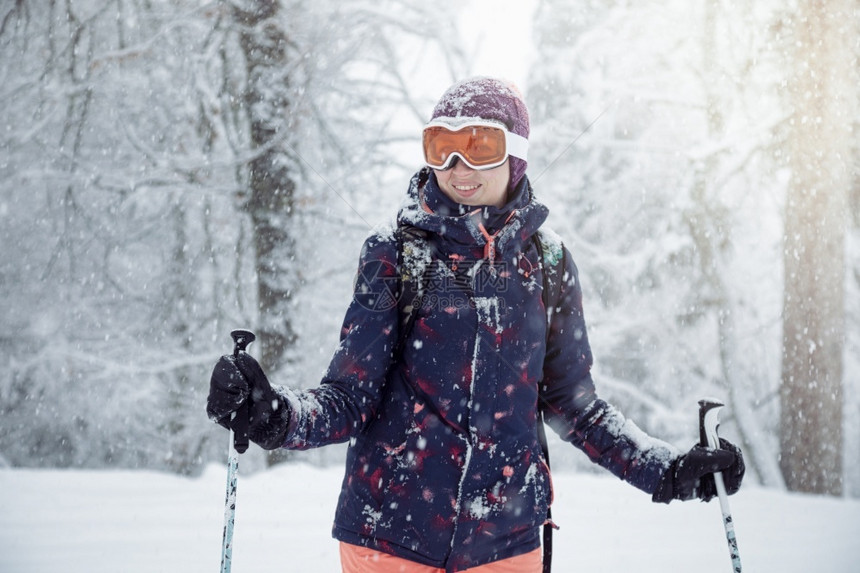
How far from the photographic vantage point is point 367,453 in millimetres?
1807

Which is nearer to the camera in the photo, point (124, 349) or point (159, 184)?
point (159, 184)

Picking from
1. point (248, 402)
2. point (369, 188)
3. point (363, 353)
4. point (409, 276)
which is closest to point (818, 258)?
point (369, 188)

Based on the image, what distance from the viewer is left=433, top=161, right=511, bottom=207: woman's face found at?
197cm

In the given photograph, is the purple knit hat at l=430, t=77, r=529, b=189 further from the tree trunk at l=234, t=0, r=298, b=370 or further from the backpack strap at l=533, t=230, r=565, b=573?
the tree trunk at l=234, t=0, r=298, b=370

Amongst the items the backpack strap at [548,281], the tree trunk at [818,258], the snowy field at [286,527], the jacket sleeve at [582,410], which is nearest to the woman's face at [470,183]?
the backpack strap at [548,281]

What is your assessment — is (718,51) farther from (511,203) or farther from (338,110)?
(511,203)

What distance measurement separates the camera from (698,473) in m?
2.00

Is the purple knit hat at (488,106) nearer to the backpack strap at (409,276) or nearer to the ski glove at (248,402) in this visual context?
the backpack strap at (409,276)

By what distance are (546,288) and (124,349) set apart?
896 centimetres

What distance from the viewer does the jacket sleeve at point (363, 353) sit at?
1730 millimetres

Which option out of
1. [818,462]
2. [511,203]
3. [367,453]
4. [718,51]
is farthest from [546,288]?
[718,51]

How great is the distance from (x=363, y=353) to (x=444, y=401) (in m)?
0.24

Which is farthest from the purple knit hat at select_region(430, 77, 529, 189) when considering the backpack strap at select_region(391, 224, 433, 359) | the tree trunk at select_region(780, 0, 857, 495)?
the tree trunk at select_region(780, 0, 857, 495)

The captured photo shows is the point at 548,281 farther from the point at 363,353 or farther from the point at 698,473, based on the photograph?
the point at 698,473
